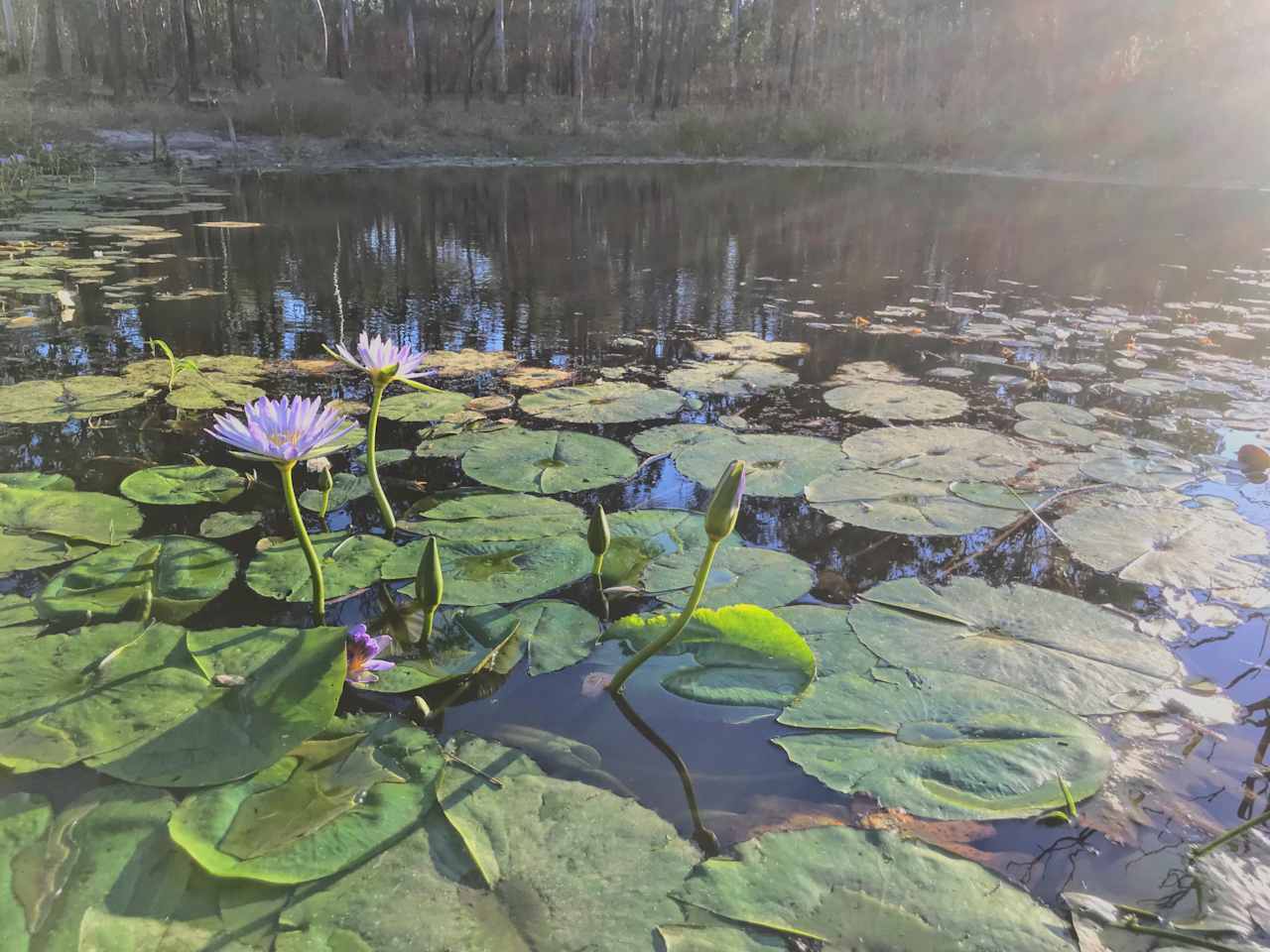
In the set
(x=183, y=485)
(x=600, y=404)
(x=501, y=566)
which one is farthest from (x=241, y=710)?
(x=600, y=404)

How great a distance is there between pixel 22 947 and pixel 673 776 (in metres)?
0.83

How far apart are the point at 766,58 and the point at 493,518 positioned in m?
30.6

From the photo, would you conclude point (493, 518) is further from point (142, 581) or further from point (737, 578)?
point (142, 581)

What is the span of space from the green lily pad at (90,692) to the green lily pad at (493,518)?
0.66 m

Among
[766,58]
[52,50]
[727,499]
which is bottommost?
[727,499]

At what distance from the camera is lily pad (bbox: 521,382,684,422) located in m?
2.78

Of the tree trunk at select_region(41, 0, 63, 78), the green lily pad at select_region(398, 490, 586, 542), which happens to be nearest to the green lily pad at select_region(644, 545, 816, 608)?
the green lily pad at select_region(398, 490, 586, 542)

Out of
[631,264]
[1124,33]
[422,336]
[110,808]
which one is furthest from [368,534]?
[1124,33]

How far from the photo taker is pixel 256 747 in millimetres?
1105

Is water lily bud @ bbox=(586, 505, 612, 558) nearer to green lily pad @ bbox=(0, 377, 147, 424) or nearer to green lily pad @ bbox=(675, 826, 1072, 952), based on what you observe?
green lily pad @ bbox=(675, 826, 1072, 952)

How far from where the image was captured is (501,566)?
5.70 ft

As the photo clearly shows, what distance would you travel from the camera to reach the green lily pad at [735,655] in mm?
1377

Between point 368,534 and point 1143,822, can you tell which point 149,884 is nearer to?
point 368,534

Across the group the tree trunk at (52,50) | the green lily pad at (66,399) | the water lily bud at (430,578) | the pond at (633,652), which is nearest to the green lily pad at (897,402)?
the pond at (633,652)
